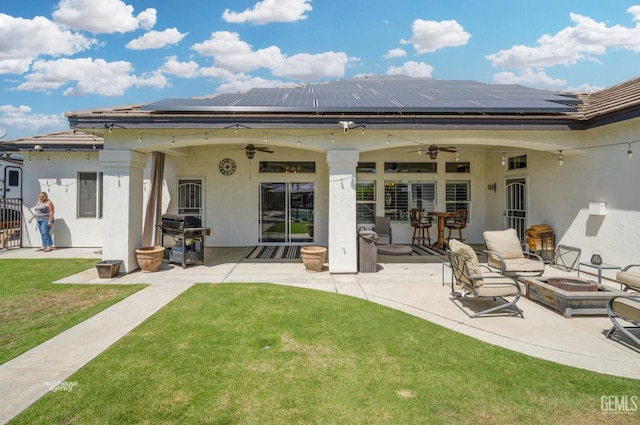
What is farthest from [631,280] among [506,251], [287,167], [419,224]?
[287,167]

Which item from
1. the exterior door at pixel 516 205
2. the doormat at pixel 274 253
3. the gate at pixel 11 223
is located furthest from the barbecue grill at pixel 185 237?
the exterior door at pixel 516 205

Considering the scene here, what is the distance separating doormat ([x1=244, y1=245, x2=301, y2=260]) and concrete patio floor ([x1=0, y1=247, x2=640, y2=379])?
0.38 meters

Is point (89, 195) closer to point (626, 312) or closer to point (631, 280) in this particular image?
point (626, 312)

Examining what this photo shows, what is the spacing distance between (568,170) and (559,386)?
22.2ft

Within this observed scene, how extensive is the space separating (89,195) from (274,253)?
6.95 m

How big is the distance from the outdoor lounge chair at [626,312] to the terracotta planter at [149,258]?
8326 millimetres

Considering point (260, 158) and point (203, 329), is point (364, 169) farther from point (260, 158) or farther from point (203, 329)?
point (203, 329)

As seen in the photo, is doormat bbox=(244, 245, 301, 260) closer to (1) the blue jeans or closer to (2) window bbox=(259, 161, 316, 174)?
(2) window bbox=(259, 161, 316, 174)

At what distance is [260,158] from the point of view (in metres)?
11.1

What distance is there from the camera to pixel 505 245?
7.00 m

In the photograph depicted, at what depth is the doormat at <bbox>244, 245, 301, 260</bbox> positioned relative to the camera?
927cm

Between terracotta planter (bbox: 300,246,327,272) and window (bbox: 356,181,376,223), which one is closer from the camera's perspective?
terracotta planter (bbox: 300,246,327,272)

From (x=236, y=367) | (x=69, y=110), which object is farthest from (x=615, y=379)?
(x=69, y=110)

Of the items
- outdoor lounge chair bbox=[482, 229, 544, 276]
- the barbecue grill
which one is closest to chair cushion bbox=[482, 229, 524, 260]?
outdoor lounge chair bbox=[482, 229, 544, 276]
